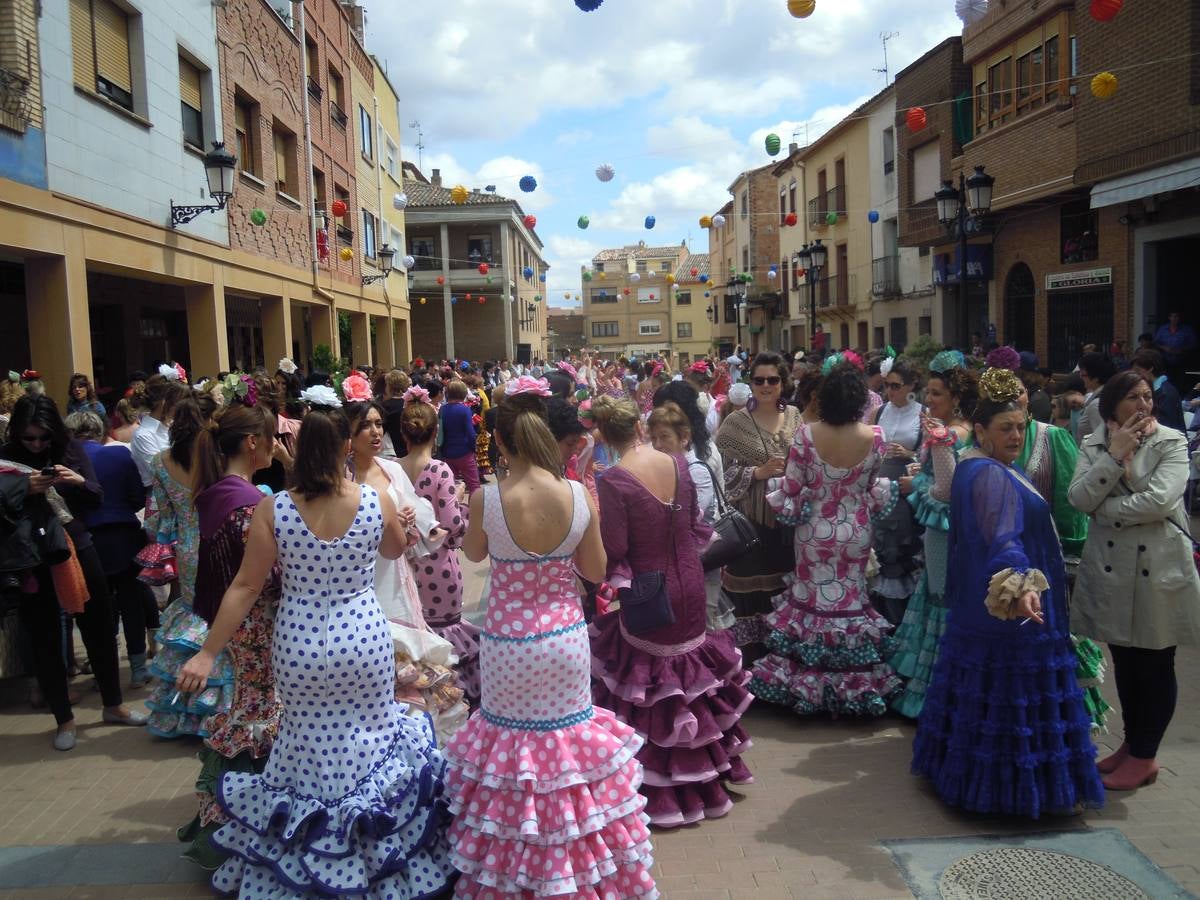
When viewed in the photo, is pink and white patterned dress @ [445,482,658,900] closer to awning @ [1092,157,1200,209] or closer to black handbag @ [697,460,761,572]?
black handbag @ [697,460,761,572]

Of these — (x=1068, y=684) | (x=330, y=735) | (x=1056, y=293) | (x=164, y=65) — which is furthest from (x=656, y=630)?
(x=1056, y=293)

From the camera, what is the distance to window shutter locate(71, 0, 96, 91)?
10.0 m

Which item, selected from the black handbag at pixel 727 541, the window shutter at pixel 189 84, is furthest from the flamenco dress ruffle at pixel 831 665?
the window shutter at pixel 189 84

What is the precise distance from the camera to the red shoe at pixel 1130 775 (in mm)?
4156

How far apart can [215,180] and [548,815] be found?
37.6 ft

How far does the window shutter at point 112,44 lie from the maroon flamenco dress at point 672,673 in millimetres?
10011

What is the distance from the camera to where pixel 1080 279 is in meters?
15.8

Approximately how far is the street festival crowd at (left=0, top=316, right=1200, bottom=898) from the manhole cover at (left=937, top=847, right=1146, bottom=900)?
0.24 m

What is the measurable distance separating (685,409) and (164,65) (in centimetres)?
1070

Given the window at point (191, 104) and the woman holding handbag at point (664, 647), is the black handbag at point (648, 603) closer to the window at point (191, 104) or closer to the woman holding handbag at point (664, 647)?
the woman holding handbag at point (664, 647)

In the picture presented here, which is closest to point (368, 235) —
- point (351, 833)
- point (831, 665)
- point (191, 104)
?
point (191, 104)

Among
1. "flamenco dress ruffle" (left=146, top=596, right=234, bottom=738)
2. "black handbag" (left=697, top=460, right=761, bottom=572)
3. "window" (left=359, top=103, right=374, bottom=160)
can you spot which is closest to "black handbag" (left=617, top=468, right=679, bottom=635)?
"black handbag" (left=697, top=460, right=761, bottom=572)

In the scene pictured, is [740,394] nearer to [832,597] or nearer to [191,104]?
[832,597]

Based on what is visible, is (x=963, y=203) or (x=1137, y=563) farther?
(x=963, y=203)
